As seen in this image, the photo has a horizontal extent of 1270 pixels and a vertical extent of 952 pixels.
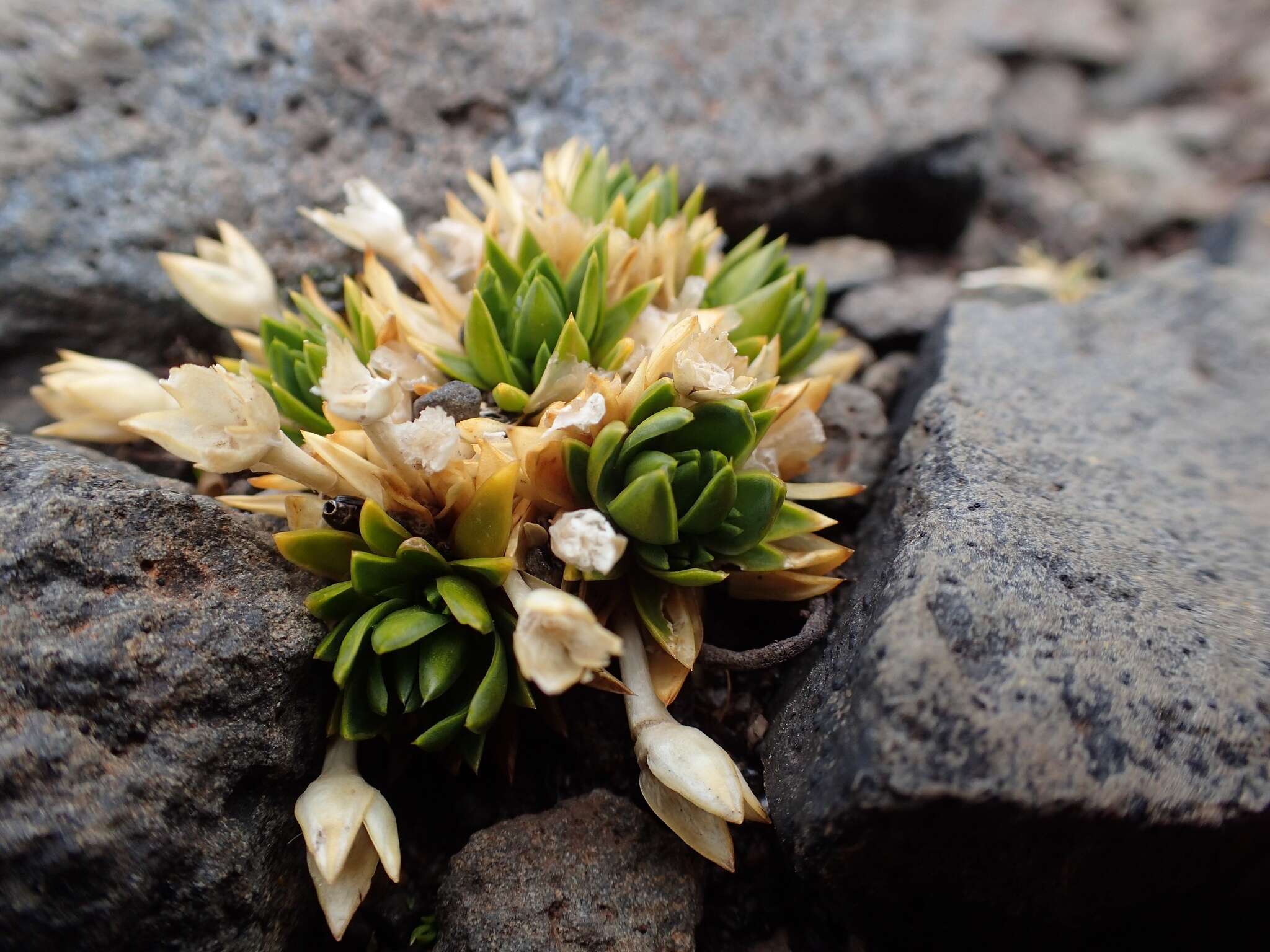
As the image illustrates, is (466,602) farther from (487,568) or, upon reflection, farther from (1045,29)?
(1045,29)

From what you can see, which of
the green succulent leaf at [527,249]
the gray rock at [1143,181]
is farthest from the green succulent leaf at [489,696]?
the gray rock at [1143,181]

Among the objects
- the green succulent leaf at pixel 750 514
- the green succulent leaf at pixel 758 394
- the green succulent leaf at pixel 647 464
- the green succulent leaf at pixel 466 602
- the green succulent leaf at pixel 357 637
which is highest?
the green succulent leaf at pixel 758 394

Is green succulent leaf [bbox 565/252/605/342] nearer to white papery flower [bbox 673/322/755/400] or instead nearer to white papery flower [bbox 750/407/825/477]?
white papery flower [bbox 673/322/755/400]

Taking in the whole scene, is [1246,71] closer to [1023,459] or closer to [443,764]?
[1023,459]

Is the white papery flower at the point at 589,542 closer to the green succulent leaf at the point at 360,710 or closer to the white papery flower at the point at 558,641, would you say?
the white papery flower at the point at 558,641

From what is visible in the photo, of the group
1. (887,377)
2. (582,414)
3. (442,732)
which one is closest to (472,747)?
(442,732)

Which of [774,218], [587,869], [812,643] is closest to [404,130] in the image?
[774,218]

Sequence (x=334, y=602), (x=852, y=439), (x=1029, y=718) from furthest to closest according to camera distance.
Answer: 1. (x=852, y=439)
2. (x=334, y=602)
3. (x=1029, y=718)
